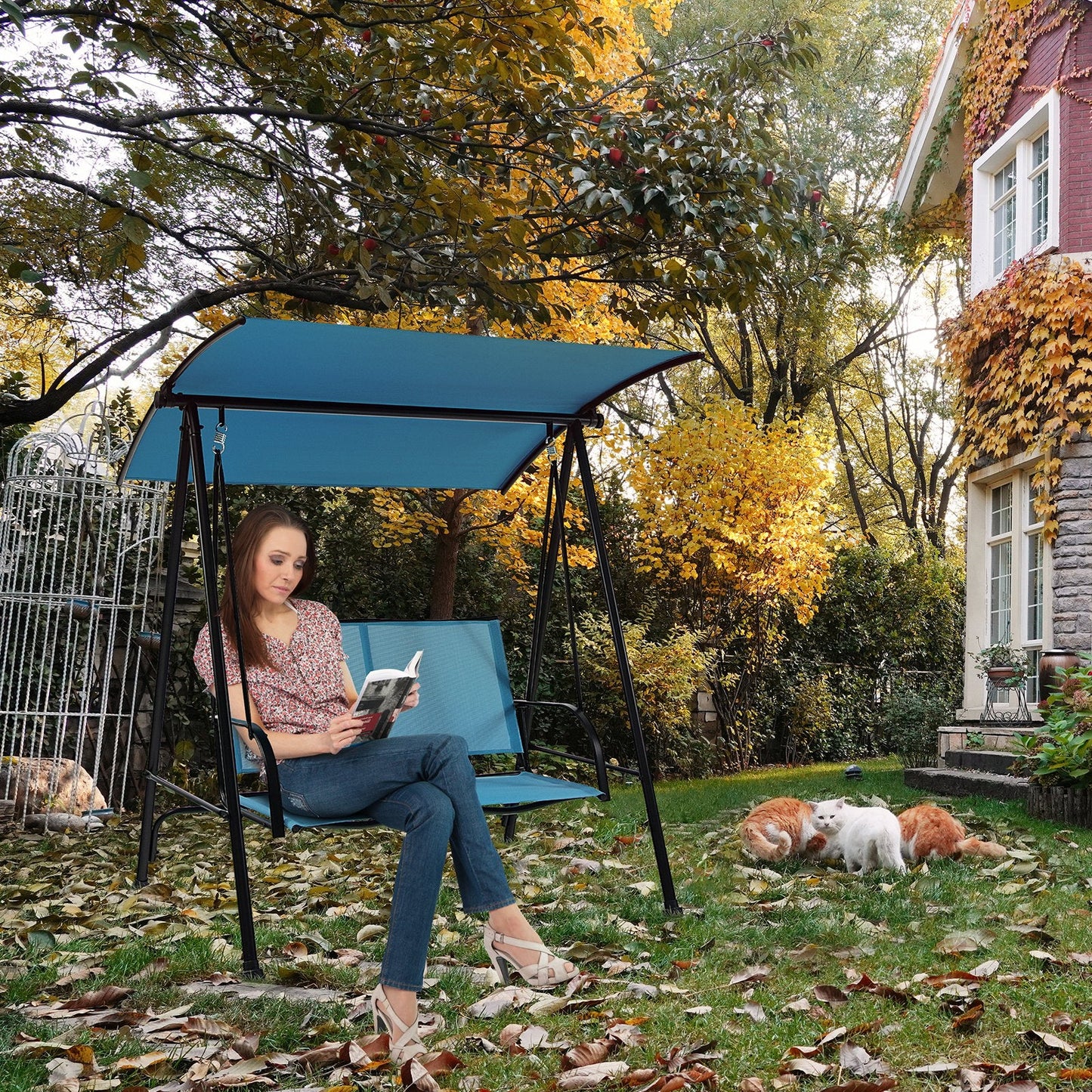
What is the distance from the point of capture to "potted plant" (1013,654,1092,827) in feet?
18.3

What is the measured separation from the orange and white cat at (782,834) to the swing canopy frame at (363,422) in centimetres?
78

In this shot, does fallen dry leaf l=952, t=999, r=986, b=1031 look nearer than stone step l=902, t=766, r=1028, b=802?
Yes

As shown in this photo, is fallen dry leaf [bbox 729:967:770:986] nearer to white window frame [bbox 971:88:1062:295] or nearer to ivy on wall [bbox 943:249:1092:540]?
ivy on wall [bbox 943:249:1092:540]

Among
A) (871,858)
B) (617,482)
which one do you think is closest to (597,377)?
(871,858)

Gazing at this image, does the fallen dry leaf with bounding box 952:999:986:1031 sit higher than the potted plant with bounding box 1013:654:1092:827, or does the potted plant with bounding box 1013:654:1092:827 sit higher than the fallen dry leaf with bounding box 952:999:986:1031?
the potted plant with bounding box 1013:654:1092:827

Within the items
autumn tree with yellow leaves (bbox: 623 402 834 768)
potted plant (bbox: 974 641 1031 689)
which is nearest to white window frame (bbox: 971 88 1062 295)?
autumn tree with yellow leaves (bbox: 623 402 834 768)

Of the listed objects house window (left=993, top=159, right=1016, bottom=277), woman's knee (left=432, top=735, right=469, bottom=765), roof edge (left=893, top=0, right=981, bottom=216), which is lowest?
woman's knee (left=432, top=735, right=469, bottom=765)

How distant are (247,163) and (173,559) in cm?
529

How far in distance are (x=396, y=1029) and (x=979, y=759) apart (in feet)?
22.3

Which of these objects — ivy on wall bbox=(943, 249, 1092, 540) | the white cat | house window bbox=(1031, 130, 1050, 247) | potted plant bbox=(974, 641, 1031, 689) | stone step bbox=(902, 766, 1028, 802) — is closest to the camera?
the white cat

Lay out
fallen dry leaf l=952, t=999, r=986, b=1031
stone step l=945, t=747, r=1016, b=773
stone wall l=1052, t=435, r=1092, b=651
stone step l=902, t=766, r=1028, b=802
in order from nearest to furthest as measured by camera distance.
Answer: fallen dry leaf l=952, t=999, r=986, b=1031, stone step l=902, t=766, r=1028, b=802, stone step l=945, t=747, r=1016, b=773, stone wall l=1052, t=435, r=1092, b=651

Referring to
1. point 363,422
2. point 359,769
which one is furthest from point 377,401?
point 359,769

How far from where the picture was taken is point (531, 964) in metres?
2.82

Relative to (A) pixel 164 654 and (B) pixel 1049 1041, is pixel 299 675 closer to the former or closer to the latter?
(A) pixel 164 654
